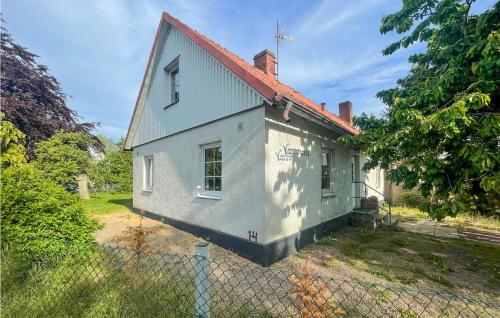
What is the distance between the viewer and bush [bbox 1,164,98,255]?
3.68 m

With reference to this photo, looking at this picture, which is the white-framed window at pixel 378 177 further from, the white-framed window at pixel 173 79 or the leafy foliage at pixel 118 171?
the leafy foliage at pixel 118 171

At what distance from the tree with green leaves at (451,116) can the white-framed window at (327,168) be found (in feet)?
6.49

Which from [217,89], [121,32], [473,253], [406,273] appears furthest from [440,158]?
[121,32]

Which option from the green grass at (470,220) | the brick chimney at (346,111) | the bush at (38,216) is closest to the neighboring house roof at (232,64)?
the bush at (38,216)

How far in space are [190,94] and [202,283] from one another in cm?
618

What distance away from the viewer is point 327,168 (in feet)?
25.2

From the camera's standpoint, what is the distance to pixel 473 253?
584 centimetres

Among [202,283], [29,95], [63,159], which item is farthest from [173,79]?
[29,95]

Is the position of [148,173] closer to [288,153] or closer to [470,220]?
[288,153]

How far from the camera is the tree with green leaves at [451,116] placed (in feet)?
11.8

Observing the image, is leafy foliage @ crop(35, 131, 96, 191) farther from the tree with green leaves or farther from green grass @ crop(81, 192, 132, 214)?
the tree with green leaves

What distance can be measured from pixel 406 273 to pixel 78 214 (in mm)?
6347

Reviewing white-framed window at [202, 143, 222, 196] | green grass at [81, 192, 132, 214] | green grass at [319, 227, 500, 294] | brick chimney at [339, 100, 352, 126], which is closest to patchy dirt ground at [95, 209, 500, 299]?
green grass at [319, 227, 500, 294]

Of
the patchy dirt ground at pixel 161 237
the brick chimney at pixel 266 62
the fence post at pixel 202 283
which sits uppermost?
the brick chimney at pixel 266 62
